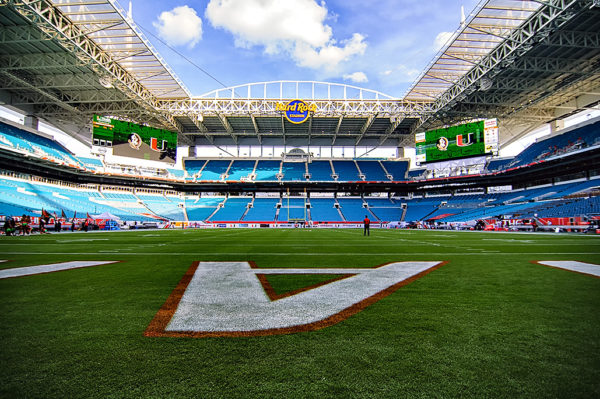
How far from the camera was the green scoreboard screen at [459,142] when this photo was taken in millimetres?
31328

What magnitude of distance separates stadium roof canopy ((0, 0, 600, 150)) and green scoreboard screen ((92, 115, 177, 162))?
1437mm

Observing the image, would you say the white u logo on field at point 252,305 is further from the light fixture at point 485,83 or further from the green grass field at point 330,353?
the light fixture at point 485,83

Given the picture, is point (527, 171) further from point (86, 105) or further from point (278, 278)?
point (86, 105)

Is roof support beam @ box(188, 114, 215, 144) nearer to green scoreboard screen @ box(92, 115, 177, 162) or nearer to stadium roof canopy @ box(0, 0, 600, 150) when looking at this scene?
stadium roof canopy @ box(0, 0, 600, 150)

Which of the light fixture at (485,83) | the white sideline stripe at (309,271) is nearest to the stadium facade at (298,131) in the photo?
the light fixture at (485,83)

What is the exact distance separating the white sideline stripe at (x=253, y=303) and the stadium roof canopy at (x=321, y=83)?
20.6 m

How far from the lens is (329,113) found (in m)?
32.2

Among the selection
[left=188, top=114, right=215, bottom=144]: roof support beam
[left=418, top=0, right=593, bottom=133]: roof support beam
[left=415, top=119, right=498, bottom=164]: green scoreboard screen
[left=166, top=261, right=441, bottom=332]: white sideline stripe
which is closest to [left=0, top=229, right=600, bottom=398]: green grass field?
[left=166, top=261, right=441, bottom=332]: white sideline stripe

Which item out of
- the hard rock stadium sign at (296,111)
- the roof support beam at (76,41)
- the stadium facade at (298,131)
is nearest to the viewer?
the roof support beam at (76,41)

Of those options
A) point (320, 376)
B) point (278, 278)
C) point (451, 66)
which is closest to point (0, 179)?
point (278, 278)

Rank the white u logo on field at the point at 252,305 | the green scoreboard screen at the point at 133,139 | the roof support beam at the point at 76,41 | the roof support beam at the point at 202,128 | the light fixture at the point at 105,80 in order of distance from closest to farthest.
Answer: the white u logo on field at the point at 252,305 → the roof support beam at the point at 76,41 → the light fixture at the point at 105,80 → the green scoreboard screen at the point at 133,139 → the roof support beam at the point at 202,128

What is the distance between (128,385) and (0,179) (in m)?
41.7

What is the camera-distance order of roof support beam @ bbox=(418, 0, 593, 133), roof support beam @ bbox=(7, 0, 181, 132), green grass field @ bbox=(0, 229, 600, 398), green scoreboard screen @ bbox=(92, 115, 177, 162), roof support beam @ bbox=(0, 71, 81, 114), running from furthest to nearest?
green scoreboard screen @ bbox=(92, 115, 177, 162)
roof support beam @ bbox=(0, 71, 81, 114)
roof support beam @ bbox=(7, 0, 181, 132)
roof support beam @ bbox=(418, 0, 593, 133)
green grass field @ bbox=(0, 229, 600, 398)

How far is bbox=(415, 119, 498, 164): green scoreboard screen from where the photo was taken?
31.3m
